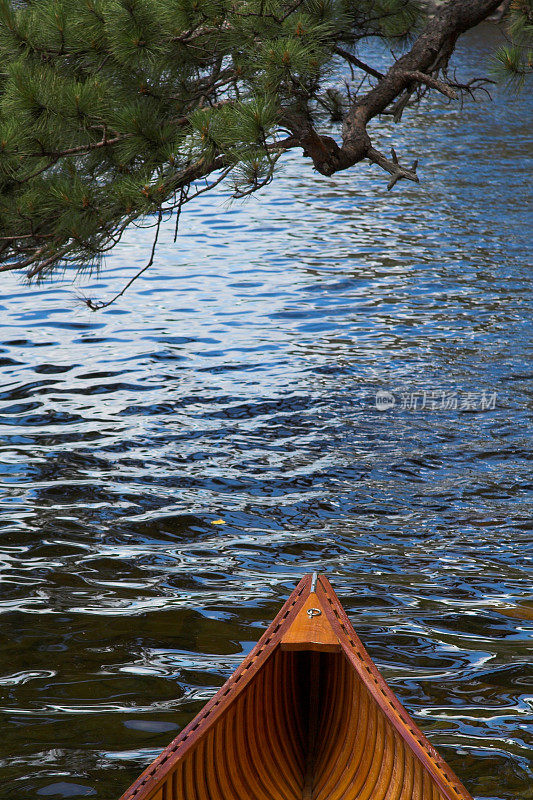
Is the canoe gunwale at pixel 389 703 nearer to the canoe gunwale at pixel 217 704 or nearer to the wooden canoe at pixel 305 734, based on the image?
the wooden canoe at pixel 305 734

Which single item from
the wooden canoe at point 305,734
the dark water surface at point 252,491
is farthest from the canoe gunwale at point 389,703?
the dark water surface at point 252,491

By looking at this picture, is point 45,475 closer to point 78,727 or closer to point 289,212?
point 78,727

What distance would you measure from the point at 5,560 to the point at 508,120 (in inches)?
844

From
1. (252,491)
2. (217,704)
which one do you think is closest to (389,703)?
(217,704)

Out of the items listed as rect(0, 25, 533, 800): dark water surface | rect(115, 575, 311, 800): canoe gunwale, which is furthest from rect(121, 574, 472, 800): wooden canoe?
rect(0, 25, 533, 800): dark water surface

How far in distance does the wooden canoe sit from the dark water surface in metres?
0.44

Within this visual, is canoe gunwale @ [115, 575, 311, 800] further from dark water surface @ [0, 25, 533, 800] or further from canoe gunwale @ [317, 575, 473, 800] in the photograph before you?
dark water surface @ [0, 25, 533, 800]

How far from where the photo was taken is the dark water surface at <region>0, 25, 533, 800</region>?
405cm

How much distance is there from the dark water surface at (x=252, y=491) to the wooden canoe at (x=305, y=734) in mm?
438

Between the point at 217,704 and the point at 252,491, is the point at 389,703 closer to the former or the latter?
the point at 217,704

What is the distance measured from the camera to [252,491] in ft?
21.6

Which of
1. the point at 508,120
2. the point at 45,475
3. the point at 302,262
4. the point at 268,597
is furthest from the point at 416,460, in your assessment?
the point at 508,120

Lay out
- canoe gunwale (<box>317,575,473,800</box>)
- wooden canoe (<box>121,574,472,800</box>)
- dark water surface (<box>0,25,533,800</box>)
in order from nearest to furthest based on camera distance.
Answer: canoe gunwale (<box>317,575,473,800</box>) → wooden canoe (<box>121,574,472,800</box>) → dark water surface (<box>0,25,533,800</box>)

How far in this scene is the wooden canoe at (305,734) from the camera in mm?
3127
